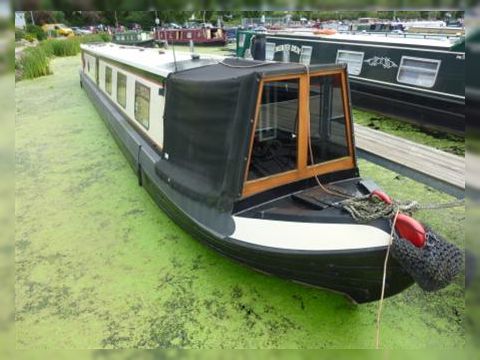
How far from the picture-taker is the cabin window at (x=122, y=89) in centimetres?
527

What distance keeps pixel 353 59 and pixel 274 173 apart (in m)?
5.78

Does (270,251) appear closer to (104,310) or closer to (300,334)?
(300,334)

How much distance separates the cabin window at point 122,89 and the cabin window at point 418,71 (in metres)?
4.84

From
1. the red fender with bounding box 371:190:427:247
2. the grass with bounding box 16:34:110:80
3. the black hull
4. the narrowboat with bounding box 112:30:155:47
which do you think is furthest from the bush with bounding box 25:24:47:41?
the narrowboat with bounding box 112:30:155:47

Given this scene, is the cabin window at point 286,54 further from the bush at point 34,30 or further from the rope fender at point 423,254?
the rope fender at point 423,254

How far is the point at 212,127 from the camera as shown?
270 cm

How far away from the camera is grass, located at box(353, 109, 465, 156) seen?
552cm

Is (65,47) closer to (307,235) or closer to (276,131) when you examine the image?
(276,131)

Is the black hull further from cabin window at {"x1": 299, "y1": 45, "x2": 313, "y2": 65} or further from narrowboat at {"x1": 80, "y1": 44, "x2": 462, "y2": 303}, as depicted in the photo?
cabin window at {"x1": 299, "y1": 45, "x2": 313, "y2": 65}

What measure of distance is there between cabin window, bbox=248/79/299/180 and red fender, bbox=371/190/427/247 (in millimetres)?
954

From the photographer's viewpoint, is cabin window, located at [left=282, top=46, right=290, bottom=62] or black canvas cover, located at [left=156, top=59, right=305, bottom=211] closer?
black canvas cover, located at [left=156, top=59, right=305, bottom=211]

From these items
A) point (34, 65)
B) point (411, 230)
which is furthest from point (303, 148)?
point (34, 65)

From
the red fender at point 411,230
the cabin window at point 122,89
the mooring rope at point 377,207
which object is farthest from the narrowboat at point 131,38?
the red fender at point 411,230

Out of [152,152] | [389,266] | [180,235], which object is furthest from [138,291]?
[389,266]
